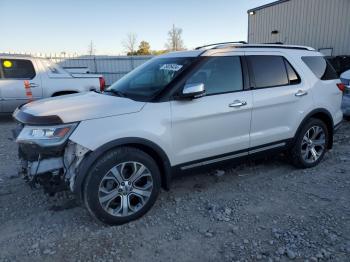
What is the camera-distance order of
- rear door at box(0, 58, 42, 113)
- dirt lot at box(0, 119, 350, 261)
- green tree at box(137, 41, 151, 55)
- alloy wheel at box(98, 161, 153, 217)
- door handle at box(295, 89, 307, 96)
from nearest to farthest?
dirt lot at box(0, 119, 350, 261) < alloy wheel at box(98, 161, 153, 217) < door handle at box(295, 89, 307, 96) < rear door at box(0, 58, 42, 113) < green tree at box(137, 41, 151, 55)

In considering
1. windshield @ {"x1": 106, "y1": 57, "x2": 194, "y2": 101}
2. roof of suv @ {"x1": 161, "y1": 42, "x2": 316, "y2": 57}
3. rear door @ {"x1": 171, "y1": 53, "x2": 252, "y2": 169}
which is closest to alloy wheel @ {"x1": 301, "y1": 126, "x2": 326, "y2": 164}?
rear door @ {"x1": 171, "y1": 53, "x2": 252, "y2": 169}

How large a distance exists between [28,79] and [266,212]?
7.04m

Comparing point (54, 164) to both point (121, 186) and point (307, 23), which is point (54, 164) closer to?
point (121, 186)

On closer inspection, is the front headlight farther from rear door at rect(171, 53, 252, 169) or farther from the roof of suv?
the roof of suv

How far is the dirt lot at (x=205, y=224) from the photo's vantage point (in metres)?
2.61

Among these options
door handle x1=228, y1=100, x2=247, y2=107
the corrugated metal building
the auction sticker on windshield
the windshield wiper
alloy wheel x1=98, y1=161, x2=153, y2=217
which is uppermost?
the corrugated metal building

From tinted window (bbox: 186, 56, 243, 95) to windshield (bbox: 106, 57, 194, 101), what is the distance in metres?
0.19

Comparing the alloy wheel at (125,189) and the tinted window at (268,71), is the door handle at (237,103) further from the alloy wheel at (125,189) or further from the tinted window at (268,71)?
the alloy wheel at (125,189)

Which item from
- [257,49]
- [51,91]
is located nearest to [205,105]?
[257,49]

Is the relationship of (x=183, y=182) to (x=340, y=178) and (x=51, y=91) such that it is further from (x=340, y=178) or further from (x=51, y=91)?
(x=51, y=91)

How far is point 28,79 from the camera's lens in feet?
25.5

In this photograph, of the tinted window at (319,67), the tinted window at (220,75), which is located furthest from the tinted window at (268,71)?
the tinted window at (319,67)

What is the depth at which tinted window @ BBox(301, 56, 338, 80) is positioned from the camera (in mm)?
4293

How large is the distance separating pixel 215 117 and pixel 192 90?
0.49 metres
